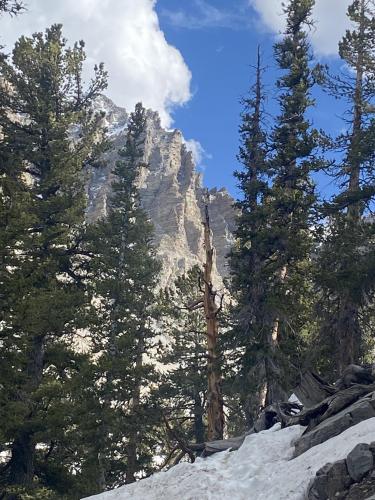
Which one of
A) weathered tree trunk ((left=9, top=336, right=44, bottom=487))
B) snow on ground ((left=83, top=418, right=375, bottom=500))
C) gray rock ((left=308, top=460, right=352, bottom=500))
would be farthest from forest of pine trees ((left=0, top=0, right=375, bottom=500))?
gray rock ((left=308, top=460, right=352, bottom=500))

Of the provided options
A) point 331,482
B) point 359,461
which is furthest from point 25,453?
point 359,461

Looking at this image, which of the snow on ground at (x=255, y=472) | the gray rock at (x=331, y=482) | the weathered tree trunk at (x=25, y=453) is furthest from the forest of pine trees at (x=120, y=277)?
the gray rock at (x=331, y=482)

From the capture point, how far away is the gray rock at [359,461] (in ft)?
19.4

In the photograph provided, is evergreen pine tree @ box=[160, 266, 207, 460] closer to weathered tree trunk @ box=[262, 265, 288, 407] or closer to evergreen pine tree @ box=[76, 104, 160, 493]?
evergreen pine tree @ box=[76, 104, 160, 493]

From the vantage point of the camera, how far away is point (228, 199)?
199 meters

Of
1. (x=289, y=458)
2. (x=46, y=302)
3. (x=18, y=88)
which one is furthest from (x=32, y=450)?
(x=18, y=88)

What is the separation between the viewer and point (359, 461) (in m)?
6.00

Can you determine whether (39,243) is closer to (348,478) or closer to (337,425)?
(337,425)

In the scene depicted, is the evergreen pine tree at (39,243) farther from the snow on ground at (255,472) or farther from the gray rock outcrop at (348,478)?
the gray rock outcrop at (348,478)

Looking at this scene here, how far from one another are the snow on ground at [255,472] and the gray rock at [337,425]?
1.13 feet

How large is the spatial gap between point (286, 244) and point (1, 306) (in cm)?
1103

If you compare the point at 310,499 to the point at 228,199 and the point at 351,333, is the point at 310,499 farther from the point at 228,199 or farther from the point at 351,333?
the point at 228,199

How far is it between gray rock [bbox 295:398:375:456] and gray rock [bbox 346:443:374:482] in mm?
1793

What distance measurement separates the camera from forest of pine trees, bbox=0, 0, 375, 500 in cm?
1428
